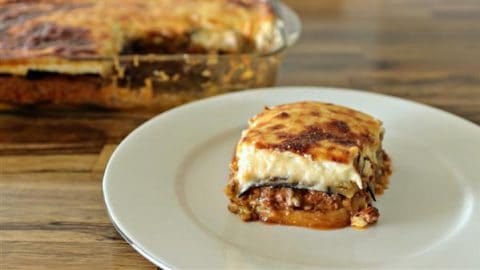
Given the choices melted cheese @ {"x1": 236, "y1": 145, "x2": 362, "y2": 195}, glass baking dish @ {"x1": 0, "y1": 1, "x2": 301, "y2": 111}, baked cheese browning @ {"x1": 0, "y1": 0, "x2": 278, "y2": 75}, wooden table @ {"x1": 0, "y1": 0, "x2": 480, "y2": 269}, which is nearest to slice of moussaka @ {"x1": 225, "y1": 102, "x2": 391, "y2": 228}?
melted cheese @ {"x1": 236, "y1": 145, "x2": 362, "y2": 195}

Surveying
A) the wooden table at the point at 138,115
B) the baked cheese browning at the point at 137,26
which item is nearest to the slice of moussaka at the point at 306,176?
the wooden table at the point at 138,115

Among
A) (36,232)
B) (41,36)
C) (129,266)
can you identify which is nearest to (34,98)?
(41,36)

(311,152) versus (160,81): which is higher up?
(311,152)

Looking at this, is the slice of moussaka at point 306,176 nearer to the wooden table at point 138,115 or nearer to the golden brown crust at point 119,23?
the wooden table at point 138,115

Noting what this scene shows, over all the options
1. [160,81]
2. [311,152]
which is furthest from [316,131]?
[160,81]

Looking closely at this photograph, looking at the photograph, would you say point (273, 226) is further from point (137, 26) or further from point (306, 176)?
point (137, 26)

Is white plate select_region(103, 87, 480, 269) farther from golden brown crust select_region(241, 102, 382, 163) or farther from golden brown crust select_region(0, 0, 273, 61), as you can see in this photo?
golden brown crust select_region(0, 0, 273, 61)
